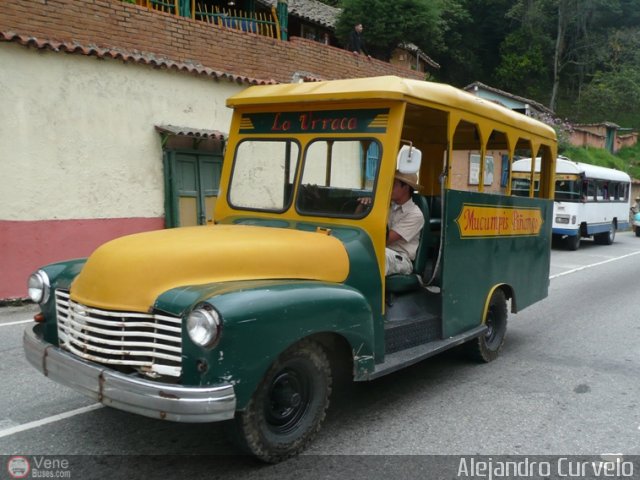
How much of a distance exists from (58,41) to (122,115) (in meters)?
1.43

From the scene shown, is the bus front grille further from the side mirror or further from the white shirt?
the white shirt

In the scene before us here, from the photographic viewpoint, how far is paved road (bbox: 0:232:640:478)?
3.60m

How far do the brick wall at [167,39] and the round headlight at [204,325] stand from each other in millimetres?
7085

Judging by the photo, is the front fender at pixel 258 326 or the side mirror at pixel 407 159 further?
the side mirror at pixel 407 159

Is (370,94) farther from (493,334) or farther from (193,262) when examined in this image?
(493,334)

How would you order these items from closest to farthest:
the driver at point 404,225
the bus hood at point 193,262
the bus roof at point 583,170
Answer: the bus hood at point 193,262 → the driver at point 404,225 → the bus roof at point 583,170

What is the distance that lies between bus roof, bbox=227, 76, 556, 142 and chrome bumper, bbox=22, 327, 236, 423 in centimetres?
227

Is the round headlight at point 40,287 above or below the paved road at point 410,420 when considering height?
above

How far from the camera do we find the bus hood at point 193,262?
3.22 metres

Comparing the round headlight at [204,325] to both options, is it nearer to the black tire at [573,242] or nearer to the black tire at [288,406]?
the black tire at [288,406]

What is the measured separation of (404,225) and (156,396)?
2.57 metres

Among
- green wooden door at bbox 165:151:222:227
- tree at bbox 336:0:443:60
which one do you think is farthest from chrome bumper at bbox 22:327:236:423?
tree at bbox 336:0:443:60

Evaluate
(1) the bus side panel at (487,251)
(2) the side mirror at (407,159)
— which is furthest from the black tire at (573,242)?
(2) the side mirror at (407,159)

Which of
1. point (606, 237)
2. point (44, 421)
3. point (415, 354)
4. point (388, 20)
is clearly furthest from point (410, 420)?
point (388, 20)
